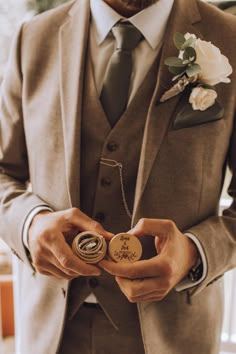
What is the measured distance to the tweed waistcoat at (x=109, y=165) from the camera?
2.96ft

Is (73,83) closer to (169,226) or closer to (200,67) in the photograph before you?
(200,67)

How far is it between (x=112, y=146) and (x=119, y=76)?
16cm

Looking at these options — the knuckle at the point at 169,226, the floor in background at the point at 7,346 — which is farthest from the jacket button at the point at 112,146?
the floor in background at the point at 7,346

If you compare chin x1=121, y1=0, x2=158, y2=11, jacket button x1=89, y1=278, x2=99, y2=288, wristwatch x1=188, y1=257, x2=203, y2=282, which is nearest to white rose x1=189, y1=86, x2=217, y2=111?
chin x1=121, y1=0, x2=158, y2=11

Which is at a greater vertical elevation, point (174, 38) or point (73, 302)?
point (174, 38)

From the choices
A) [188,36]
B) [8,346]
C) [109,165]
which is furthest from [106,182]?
[8,346]

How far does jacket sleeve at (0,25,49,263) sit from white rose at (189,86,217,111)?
0.42 m

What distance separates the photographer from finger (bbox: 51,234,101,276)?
2.50ft

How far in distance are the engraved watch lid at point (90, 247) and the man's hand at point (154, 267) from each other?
2 cm

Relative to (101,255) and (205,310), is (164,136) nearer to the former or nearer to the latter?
(101,255)

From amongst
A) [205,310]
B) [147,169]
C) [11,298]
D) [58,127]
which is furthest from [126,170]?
[11,298]

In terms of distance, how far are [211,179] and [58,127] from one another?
1.21 feet

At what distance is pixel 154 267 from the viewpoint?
77cm

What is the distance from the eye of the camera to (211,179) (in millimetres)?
923
